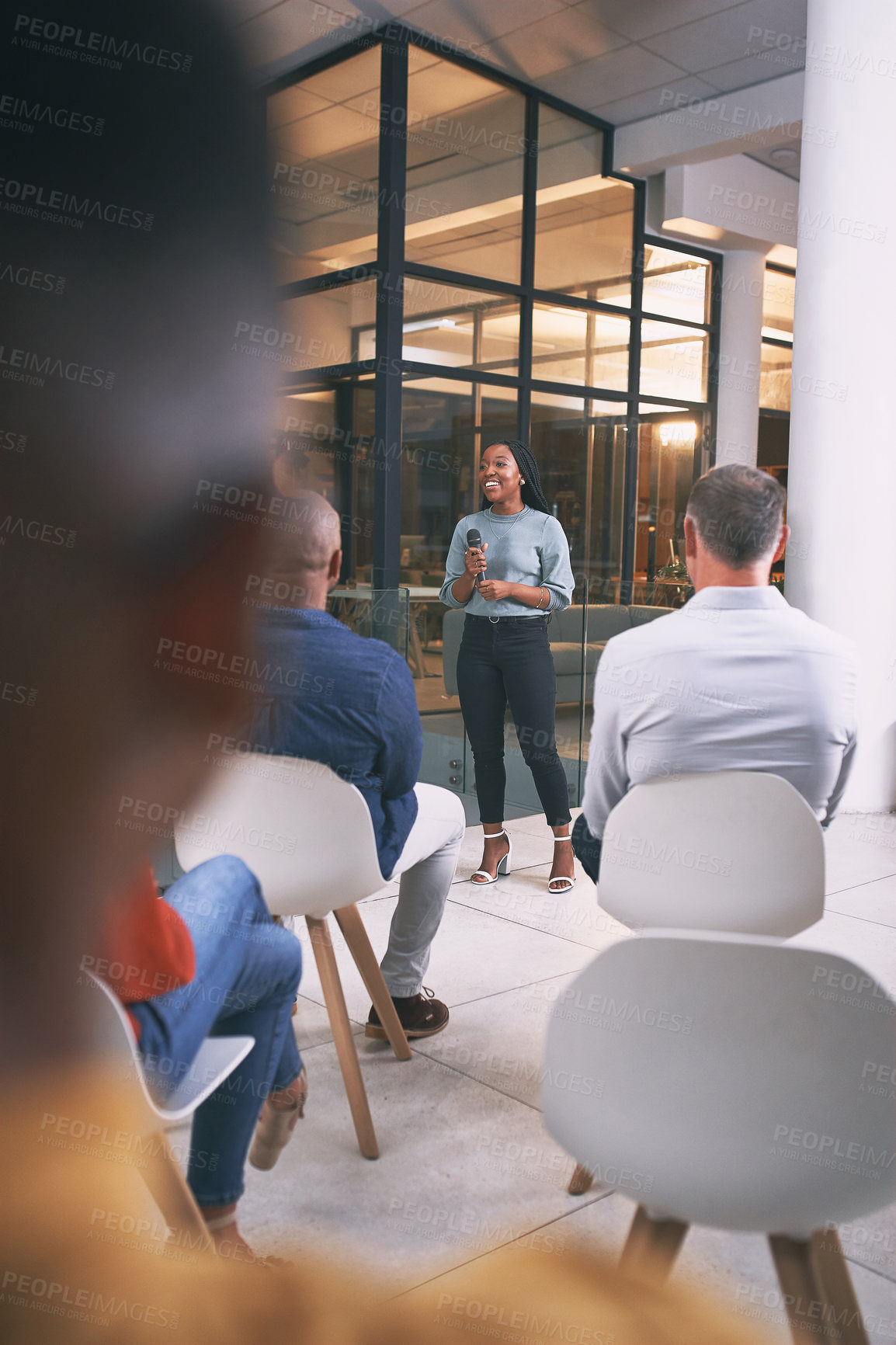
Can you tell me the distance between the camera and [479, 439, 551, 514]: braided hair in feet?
8.28

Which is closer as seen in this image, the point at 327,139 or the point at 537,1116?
the point at 327,139

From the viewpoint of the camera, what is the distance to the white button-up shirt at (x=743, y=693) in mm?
1197

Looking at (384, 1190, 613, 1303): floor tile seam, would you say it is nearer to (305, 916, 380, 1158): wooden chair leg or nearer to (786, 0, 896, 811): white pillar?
(305, 916, 380, 1158): wooden chair leg

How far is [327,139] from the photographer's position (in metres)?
0.28

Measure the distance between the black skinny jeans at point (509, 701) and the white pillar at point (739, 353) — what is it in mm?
3982

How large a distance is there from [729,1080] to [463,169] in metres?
5.19

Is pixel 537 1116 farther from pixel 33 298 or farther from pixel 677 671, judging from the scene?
pixel 33 298

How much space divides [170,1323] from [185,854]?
0.53 feet

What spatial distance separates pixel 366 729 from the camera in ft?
3.78

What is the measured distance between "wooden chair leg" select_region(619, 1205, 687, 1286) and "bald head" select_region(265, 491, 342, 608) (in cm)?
46

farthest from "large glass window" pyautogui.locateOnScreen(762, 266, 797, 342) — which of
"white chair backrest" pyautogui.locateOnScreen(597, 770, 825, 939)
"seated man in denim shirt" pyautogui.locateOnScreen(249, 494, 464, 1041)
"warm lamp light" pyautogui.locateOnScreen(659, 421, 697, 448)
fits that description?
"white chair backrest" pyautogui.locateOnScreen(597, 770, 825, 939)

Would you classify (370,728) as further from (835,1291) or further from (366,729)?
(835,1291)

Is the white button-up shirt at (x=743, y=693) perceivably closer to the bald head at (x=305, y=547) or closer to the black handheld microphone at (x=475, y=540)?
the bald head at (x=305, y=547)

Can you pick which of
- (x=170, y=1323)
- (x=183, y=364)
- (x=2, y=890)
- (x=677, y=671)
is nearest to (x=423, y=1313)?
(x=170, y=1323)
